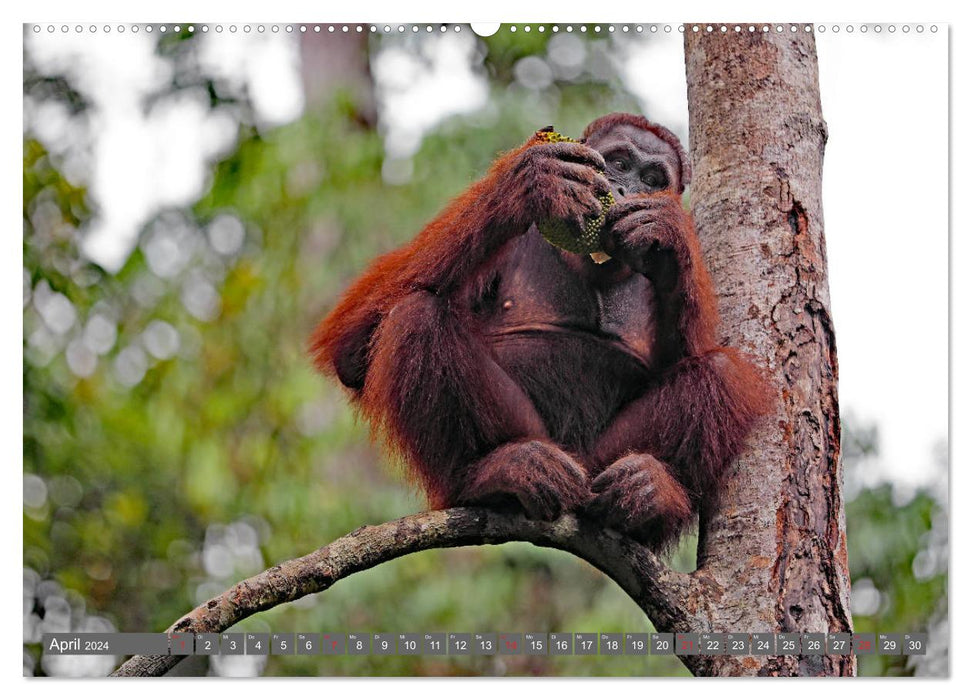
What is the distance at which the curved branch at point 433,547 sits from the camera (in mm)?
2979

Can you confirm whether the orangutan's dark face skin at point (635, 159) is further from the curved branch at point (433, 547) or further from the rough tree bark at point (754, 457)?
the curved branch at point (433, 547)

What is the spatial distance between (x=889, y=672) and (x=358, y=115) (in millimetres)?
3748

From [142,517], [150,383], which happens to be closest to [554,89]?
[150,383]

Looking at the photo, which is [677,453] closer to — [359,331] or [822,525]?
[822,525]

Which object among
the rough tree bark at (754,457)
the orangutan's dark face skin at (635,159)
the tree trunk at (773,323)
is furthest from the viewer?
the orangutan's dark face skin at (635,159)

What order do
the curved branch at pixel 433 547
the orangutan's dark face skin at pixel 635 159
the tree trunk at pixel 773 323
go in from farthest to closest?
the orangutan's dark face skin at pixel 635 159 → the tree trunk at pixel 773 323 → the curved branch at pixel 433 547

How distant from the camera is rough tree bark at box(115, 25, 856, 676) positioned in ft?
10.4

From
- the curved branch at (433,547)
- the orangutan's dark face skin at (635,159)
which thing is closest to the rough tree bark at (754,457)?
the curved branch at (433,547)

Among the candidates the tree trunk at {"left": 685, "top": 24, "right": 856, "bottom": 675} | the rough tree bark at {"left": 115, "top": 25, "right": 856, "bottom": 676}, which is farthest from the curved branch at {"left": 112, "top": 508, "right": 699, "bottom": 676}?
the tree trunk at {"left": 685, "top": 24, "right": 856, "bottom": 675}

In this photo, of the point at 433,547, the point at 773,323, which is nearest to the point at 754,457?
the point at 773,323

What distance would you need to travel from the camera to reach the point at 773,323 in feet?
12.1

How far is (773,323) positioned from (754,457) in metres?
0.45

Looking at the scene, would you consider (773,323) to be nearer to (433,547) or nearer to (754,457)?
(754,457)

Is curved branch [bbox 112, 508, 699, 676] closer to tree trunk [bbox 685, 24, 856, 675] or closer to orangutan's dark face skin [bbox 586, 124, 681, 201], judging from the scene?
tree trunk [bbox 685, 24, 856, 675]
